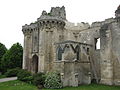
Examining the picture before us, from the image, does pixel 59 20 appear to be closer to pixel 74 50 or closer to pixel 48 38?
pixel 48 38

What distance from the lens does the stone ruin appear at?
26750 mm

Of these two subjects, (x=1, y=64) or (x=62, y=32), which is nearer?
(x=62, y=32)

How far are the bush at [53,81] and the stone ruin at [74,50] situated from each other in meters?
0.80

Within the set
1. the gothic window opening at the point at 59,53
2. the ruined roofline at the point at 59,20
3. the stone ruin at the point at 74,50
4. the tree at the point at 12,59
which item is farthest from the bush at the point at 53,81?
the tree at the point at 12,59

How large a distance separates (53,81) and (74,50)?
594 cm

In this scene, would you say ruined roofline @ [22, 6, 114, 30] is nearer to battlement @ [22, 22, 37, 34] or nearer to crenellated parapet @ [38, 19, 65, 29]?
battlement @ [22, 22, 37, 34]

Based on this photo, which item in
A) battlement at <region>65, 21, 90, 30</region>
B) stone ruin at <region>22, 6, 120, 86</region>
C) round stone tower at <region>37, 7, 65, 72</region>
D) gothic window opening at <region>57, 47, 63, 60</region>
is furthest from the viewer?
battlement at <region>65, 21, 90, 30</region>

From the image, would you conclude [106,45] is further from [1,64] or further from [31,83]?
[1,64]

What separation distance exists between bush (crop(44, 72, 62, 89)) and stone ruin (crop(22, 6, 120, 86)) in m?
0.80

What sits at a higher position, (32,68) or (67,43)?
(67,43)

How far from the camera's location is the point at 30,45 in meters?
40.5

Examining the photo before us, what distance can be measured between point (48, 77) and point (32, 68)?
529 inches

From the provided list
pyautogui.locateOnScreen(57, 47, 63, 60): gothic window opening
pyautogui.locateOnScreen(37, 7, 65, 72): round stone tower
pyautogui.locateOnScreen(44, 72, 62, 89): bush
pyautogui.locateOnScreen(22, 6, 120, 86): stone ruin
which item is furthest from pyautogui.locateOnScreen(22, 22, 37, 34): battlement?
pyautogui.locateOnScreen(44, 72, 62, 89): bush

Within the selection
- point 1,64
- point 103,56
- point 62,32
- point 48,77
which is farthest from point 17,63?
point 103,56
